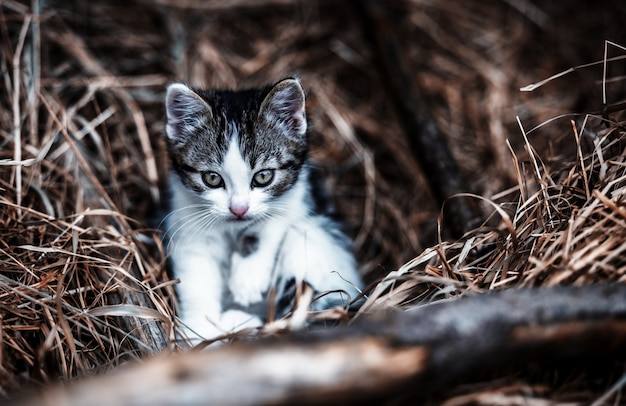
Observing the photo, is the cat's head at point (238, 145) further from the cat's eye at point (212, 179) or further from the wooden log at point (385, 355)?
the wooden log at point (385, 355)

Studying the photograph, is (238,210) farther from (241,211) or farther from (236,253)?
(236,253)

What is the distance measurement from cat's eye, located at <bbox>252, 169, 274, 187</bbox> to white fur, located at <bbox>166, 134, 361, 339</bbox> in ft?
0.10

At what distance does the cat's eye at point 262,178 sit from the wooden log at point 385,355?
1.03 meters

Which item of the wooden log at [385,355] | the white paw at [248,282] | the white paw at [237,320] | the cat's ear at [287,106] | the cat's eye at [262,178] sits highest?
the cat's ear at [287,106]

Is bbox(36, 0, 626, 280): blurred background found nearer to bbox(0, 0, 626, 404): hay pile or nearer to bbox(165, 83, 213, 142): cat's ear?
bbox(0, 0, 626, 404): hay pile

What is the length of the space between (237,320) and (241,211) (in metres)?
0.45

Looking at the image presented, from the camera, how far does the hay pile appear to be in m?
A: 1.78

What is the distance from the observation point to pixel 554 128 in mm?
3109

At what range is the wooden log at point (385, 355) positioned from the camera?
3.62ft

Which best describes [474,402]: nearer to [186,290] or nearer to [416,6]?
[186,290]

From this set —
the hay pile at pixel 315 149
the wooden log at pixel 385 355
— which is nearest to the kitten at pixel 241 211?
the hay pile at pixel 315 149

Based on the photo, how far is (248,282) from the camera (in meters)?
2.24

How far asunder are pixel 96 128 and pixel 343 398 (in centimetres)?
230

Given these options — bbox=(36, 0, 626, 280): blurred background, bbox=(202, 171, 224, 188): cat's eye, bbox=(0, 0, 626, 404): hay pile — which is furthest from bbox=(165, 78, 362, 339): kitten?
bbox=(36, 0, 626, 280): blurred background
